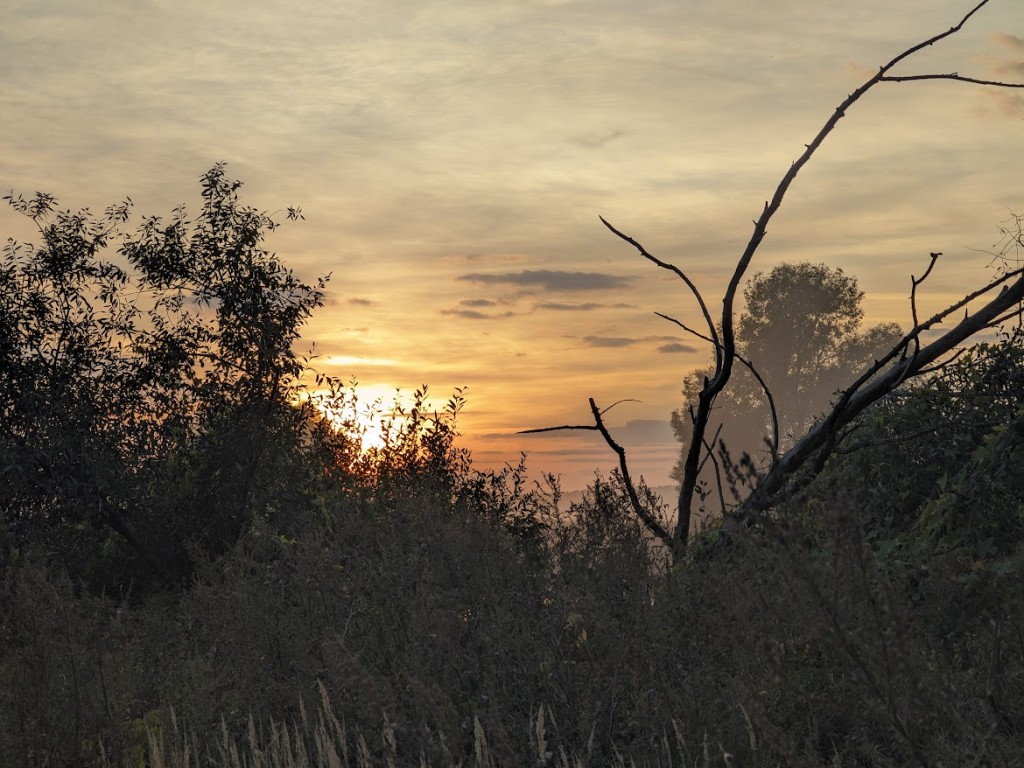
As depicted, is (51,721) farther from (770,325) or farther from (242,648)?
(770,325)

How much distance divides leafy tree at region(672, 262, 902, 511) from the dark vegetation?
124 ft

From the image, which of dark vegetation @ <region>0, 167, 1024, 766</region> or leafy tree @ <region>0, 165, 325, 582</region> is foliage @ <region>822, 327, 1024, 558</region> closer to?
dark vegetation @ <region>0, 167, 1024, 766</region>

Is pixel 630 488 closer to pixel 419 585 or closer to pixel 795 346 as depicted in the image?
pixel 419 585

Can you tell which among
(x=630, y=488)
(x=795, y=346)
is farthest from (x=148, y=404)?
(x=795, y=346)

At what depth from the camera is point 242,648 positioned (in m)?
6.99

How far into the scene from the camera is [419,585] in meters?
6.51

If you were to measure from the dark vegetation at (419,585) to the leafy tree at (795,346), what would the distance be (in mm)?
37853

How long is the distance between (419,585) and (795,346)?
4659 centimetres

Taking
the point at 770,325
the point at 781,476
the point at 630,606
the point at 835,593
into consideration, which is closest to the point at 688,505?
the point at 781,476

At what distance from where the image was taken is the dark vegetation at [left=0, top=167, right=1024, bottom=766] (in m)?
4.36

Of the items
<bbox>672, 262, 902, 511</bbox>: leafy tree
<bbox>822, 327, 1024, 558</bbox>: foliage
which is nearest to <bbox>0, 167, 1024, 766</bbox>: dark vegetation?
<bbox>822, 327, 1024, 558</bbox>: foliage

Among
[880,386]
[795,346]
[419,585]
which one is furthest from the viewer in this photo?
[795,346]

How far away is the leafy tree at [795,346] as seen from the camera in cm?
4988

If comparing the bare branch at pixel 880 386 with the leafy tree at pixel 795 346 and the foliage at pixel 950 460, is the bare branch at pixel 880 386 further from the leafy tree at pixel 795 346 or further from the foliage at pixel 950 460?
the leafy tree at pixel 795 346
